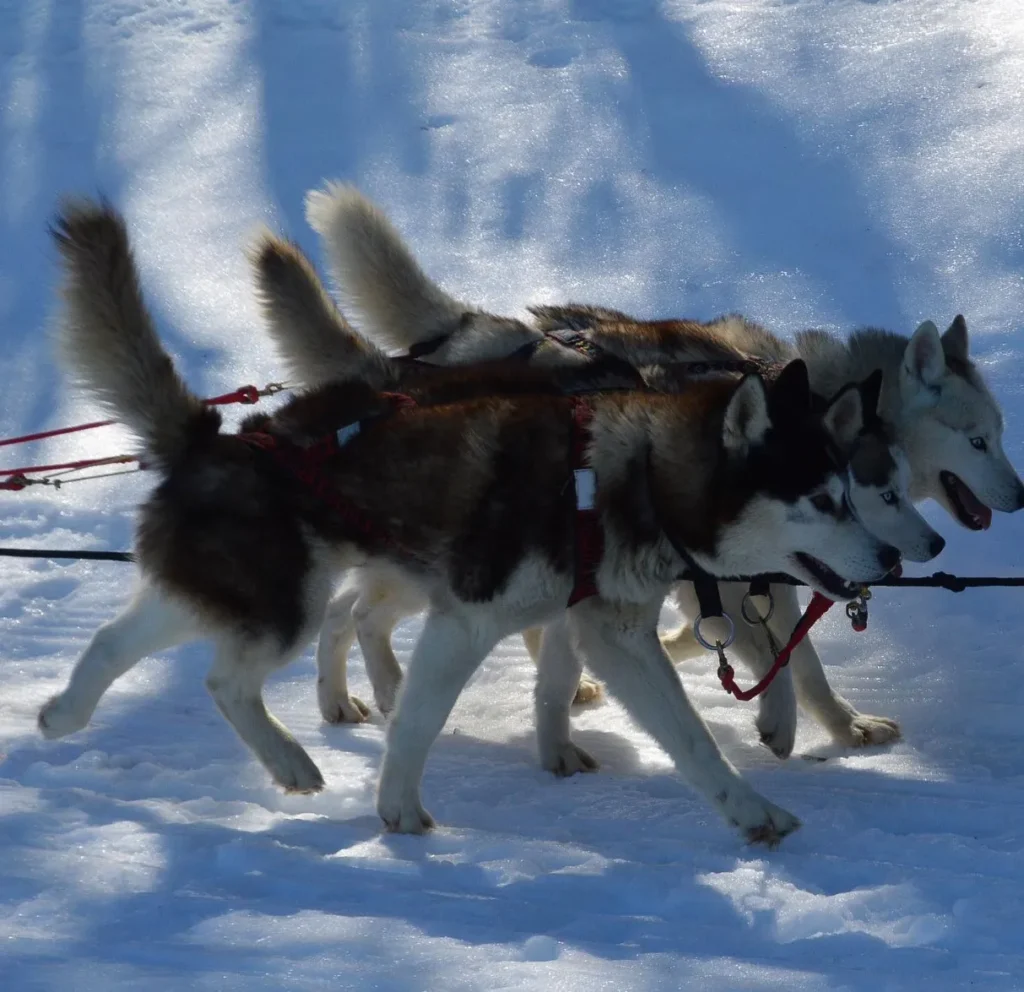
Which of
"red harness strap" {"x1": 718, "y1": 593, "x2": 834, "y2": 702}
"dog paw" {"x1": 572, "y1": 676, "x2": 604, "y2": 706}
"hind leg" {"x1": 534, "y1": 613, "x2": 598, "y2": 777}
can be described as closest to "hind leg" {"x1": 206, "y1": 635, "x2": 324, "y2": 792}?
"hind leg" {"x1": 534, "y1": 613, "x2": 598, "y2": 777}

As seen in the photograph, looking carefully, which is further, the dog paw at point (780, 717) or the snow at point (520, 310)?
the dog paw at point (780, 717)

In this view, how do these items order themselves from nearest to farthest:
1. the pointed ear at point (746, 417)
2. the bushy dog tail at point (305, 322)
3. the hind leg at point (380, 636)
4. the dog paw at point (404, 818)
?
the pointed ear at point (746, 417) < the dog paw at point (404, 818) < the bushy dog tail at point (305, 322) < the hind leg at point (380, 636)

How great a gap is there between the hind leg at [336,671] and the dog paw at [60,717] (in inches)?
39.4

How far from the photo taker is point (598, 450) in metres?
3.98

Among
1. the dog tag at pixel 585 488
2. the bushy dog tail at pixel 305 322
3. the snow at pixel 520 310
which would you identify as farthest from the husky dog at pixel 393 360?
the dog tag at pixel 585 488

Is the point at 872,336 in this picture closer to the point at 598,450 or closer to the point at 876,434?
the point at 876,434

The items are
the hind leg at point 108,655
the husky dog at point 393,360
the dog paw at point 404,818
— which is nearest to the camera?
the dog paw at point 404,818

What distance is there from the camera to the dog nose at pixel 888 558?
377cm

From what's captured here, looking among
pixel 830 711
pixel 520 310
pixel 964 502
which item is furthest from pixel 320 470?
pixel 520 310

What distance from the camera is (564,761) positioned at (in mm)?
4512

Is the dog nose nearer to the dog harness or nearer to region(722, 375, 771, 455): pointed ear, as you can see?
region(722, 375, 771, 455): pointed ear

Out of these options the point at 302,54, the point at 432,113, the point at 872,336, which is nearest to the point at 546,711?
the point at 872,336

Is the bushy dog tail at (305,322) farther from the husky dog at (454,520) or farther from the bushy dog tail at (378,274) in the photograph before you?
the husky dog at (454,520)

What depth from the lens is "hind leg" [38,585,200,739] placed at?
13.4 feet
